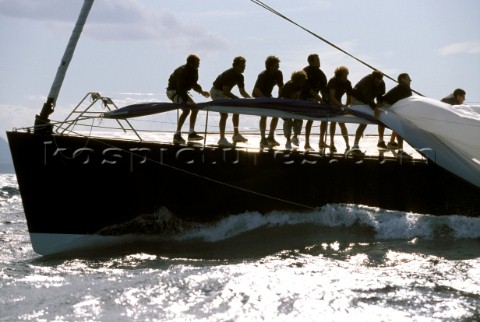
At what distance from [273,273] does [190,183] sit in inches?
132

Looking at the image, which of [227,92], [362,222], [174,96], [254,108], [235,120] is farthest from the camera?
[235,120]

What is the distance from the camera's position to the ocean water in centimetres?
938

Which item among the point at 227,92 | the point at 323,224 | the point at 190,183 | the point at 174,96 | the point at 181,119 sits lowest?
the point at 323,224

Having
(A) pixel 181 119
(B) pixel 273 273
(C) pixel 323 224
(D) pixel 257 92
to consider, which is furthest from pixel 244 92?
(B) pixel 273 273

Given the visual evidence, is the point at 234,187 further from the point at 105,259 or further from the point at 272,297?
the point at 272,297

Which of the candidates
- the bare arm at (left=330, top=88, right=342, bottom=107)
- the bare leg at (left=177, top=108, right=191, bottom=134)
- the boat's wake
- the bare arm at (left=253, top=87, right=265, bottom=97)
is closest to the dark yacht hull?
the boat's wake

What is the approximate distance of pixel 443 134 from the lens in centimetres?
1461


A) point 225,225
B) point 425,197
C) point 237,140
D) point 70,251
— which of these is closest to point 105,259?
point 70,251

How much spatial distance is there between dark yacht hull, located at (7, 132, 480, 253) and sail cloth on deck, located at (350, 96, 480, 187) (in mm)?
257

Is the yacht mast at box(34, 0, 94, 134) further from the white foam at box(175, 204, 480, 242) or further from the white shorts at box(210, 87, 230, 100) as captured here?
the white foam at box(175, 204, 480, 242)

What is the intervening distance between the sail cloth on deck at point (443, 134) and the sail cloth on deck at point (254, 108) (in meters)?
0.71

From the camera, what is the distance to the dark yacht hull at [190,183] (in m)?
13.8

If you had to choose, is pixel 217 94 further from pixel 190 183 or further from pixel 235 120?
pixel 190 183

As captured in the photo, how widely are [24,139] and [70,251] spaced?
2.09m
